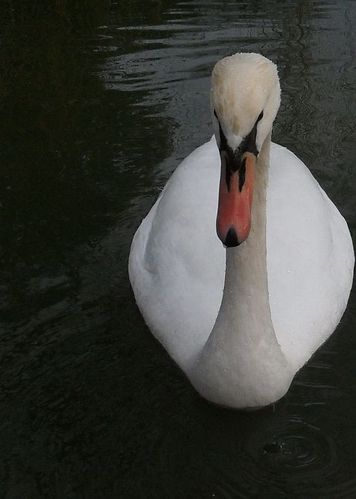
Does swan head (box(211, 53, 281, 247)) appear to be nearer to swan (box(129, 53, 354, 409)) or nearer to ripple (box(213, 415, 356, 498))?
swan (box(129, 53, 354, 409))

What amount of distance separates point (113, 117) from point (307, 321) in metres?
3.93

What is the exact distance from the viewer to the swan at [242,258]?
339cm

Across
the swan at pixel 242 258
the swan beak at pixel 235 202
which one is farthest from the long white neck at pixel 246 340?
the swan beak at pixel 235 202

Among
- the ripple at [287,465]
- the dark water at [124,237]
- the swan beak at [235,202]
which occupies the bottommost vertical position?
the ripple at [287,465]

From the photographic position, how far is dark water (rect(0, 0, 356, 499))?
4.29 m

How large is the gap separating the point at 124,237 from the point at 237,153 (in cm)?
294

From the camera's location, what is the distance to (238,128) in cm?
329

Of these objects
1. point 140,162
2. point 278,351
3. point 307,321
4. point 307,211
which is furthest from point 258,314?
point 140,162

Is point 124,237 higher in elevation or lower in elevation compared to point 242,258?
lower

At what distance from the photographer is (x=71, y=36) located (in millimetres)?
10086

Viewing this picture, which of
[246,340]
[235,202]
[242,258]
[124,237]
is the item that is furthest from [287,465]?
[124,237]

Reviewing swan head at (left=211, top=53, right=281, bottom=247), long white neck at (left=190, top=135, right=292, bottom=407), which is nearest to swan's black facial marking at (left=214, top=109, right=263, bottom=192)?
swan head at (left=211, top=53, right=281, bottom=247)

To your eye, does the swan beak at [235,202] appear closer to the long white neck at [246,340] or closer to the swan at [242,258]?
the swan at [242,258]

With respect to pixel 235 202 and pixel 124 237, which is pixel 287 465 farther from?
pixel 124 237
